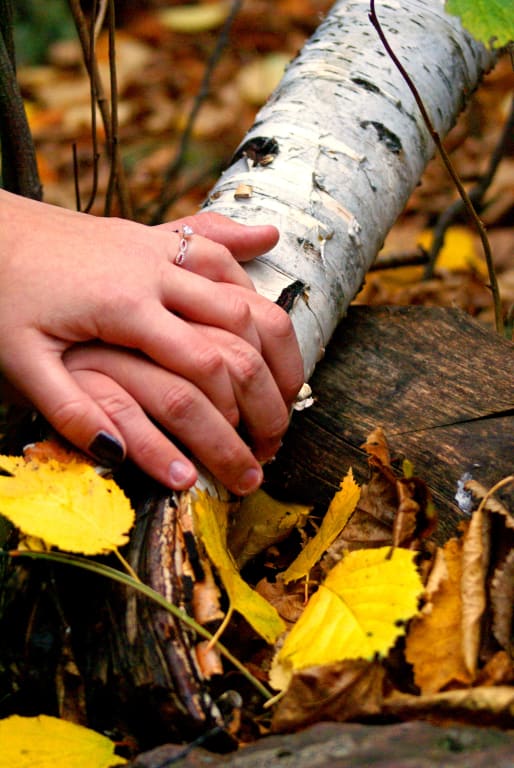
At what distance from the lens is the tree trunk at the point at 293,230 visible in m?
0.95

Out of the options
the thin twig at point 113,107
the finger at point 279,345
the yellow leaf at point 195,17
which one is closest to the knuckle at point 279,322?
the finger at point 279,345

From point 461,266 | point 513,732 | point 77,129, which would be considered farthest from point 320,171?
point 77,129

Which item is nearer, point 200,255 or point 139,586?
point 139,586

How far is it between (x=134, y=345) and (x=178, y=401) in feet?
0.36

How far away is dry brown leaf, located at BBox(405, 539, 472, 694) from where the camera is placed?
92 cm

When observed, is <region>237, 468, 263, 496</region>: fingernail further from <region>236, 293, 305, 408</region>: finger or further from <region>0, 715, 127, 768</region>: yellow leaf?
<region>0, 715, 127, 768</region>: yellow leaf

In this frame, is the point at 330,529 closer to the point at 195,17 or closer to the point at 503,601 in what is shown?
the point at 503,601

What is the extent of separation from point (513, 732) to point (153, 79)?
468 cm

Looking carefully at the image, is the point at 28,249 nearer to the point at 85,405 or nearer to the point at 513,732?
the point at 85,405

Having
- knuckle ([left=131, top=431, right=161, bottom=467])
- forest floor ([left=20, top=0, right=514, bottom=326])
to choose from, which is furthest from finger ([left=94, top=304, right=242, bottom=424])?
forest floor ([left=20, top=0, right=514, bottom=326])

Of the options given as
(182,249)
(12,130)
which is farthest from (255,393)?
(12,130)

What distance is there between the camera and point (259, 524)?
132 cm

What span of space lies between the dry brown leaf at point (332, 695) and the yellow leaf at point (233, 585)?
0.39 ft

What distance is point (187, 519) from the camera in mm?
1062
